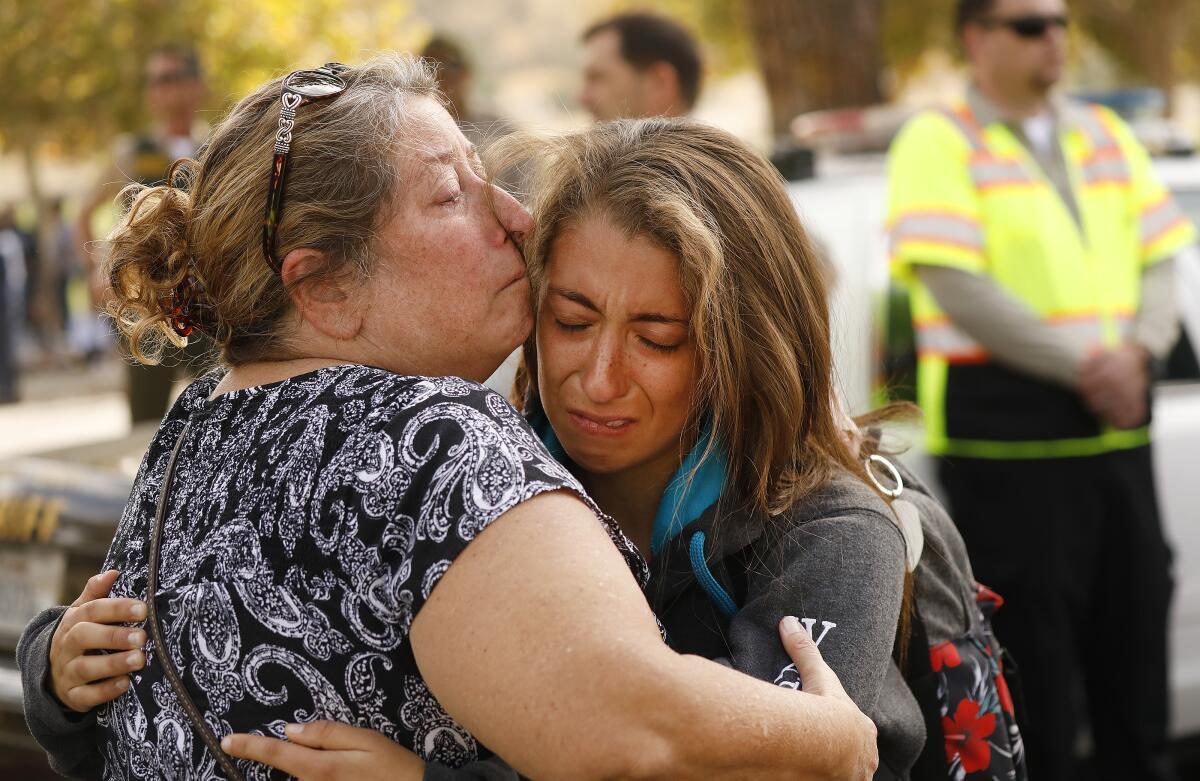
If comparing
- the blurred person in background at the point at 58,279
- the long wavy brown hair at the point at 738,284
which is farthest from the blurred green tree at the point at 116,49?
the long wavy brown hair at the point at 738,284

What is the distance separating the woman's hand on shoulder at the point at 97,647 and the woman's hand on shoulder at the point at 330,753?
208mm

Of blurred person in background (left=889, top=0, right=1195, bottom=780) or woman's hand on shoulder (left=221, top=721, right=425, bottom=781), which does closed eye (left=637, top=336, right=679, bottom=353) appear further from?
blurred person in background (left=889, top=0, right=1195, bottom=780)

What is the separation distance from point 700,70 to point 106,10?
1375 cm

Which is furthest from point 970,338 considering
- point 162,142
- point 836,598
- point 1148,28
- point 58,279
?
point 1148,28

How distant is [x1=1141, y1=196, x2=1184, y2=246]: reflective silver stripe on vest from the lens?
3.81 metres

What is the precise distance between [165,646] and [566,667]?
0.54 meters

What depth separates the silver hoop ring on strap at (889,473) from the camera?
79.6 inches

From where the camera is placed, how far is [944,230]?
145 inches

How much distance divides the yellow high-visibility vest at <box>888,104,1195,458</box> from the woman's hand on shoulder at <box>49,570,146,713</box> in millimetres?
2500

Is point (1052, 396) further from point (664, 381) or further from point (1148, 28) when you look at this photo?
point (1148, 28)

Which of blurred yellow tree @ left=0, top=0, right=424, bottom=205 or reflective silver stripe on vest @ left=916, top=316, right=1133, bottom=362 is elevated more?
reflective silver stripe on vest @ left=916, top=316, right=1133, bottom=362

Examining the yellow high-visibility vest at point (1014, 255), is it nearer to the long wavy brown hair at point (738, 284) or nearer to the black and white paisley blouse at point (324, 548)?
Result: the long wavy brown hair at point (738, 284)

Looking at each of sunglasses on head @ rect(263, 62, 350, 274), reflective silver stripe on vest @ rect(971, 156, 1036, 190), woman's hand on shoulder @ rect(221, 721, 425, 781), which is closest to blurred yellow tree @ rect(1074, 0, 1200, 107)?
reflective silver stripe on vest @ rect(971, 156, 1036, 190)

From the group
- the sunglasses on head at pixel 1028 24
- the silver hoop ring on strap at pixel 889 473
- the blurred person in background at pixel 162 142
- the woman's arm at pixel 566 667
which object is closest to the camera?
the woman's arm at pixel 566 667
